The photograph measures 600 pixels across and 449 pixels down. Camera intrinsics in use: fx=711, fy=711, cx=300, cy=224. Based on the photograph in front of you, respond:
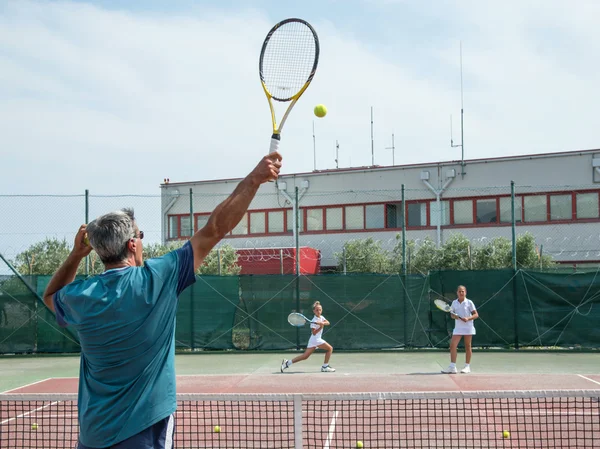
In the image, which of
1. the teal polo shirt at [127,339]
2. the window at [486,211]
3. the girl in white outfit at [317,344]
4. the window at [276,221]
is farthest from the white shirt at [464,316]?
the window at [276,221]

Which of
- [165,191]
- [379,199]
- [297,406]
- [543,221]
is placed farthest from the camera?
[165,191]

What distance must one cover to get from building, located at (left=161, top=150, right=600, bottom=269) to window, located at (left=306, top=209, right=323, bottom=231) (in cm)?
4

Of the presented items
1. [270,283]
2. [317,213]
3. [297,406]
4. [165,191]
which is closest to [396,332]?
[270,283]

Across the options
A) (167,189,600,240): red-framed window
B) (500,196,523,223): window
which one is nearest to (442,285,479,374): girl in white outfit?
(167,189,600,240): red-framed window

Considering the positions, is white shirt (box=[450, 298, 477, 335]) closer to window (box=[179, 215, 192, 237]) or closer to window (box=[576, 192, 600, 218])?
window (box=[576, 192, 600, 218])

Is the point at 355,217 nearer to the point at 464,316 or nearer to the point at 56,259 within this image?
the point at 56,259

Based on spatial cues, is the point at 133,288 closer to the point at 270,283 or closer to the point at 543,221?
the point at 270,283

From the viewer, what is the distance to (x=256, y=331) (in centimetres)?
1463

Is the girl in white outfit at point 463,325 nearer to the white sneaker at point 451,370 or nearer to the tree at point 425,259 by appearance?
the white sneaker at point 451,370

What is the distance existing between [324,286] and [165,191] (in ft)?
45.5

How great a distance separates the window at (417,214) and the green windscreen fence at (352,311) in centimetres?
1002

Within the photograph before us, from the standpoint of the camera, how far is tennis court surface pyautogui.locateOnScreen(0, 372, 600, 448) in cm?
584

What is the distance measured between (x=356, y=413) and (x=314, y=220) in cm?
1926

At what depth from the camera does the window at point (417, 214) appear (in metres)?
24.5
